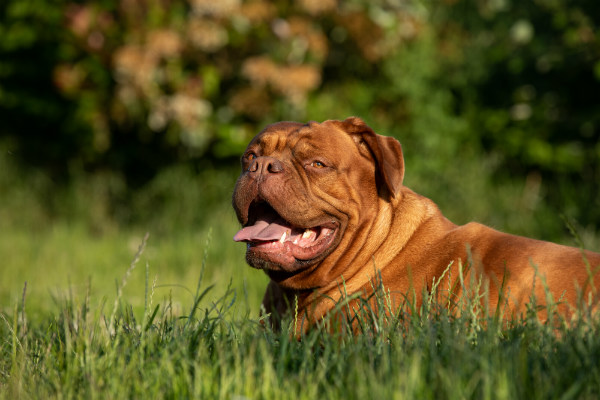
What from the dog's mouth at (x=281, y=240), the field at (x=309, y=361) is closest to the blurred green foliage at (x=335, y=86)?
the dog's mouth at (x=281, y=240)

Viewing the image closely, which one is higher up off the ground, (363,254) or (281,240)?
(281,240)

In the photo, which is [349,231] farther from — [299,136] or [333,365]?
[333,365]

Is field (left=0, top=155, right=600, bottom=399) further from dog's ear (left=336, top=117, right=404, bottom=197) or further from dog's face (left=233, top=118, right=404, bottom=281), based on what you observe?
dog's ear (left=336, top=117, right=404, bottom=197)

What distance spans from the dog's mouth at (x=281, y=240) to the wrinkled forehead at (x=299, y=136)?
1.19 feet

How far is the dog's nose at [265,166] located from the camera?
3.84m

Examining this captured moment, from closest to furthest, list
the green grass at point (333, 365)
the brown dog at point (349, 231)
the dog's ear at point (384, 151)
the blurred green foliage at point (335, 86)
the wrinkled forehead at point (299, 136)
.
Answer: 1. the green grass at point (333, 365)
2. the brown dog at point (349, 231)
3. the dog's ear at point (384, 151)
4. the wrinkled forehead at point (299, 136)
5. the blurred green foliage at point (335, 86)

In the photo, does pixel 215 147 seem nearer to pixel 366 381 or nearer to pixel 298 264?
pixel 298 264

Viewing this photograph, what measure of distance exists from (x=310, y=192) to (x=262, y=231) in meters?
0.33

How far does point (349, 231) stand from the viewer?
12.6ft

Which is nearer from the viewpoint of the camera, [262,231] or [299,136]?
[262,231]

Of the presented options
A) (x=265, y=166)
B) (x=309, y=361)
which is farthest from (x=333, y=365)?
(x=265, y=166)

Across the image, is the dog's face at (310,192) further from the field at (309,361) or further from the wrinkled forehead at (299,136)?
the field at (309,361)

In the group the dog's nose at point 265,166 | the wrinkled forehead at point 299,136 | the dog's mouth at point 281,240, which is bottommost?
the dog's mouth at point 281,240

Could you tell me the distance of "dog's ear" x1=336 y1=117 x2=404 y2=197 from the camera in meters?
3.78
